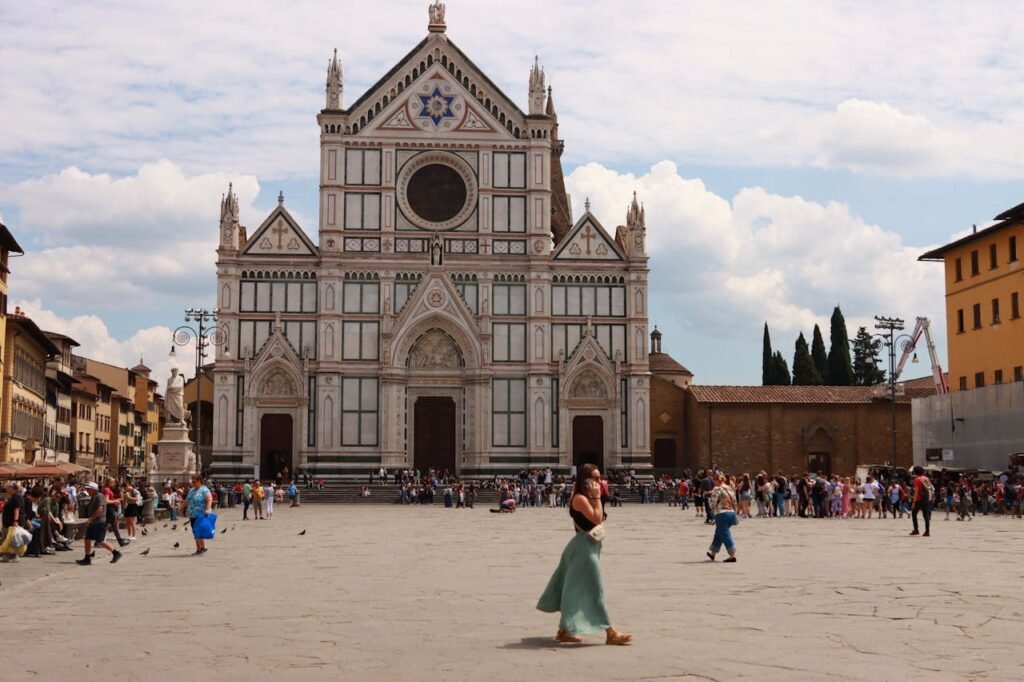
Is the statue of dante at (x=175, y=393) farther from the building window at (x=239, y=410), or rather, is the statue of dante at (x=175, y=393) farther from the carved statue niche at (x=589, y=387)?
the carved statue niche at (x=589, y=387)

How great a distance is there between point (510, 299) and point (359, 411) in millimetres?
8936

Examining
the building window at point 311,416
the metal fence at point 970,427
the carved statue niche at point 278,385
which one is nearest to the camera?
the metal fence at point 970,427

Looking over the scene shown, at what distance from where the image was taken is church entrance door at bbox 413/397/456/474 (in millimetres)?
59688

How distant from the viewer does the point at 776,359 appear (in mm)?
84562

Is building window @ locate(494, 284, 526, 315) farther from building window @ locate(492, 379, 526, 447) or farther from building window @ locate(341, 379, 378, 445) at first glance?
building window @ locate(341, 379, 378, 445)

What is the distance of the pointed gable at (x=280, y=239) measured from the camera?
59.3 metres

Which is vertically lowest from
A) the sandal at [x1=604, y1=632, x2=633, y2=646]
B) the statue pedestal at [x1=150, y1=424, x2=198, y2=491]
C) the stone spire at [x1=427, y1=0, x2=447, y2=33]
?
the sandal at [x1=604, y1=632, x2=633, y2=646]

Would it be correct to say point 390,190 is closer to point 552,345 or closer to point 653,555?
point 552,345

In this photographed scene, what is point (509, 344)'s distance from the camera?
60.0m

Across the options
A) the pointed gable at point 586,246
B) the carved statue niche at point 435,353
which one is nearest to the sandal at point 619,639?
the carved statue niche at point 435,353

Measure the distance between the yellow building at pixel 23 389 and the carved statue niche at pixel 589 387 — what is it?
24723 mm

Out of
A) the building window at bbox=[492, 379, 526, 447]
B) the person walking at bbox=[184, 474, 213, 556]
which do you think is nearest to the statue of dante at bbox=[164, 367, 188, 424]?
the building window at bbox=[492, 379, 526, 447]

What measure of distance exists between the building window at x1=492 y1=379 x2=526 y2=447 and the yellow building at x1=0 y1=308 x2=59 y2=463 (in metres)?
21.0

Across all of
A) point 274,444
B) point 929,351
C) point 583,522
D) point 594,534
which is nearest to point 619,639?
point 594,534
